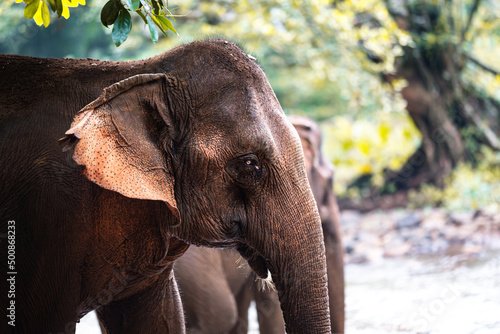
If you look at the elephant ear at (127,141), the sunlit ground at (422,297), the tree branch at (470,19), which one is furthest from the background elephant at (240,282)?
the tree branch at (470,19)

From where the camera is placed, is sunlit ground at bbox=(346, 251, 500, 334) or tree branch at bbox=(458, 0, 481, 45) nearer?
sunlit ground at bbox=(346, 251, 500, 334)

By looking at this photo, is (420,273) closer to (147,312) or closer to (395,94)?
(395,94)

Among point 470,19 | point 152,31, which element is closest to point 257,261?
point 152,31

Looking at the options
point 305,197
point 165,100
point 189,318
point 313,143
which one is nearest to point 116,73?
point 165,100

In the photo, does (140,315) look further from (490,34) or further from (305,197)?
(490,34)

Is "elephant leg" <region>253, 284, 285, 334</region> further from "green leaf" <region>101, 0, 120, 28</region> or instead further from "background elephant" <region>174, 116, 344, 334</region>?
"green leaf" <region>101, 0, 120, 28</region>

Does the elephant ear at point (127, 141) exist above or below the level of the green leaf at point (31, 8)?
below

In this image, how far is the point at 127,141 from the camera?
2.60 metres

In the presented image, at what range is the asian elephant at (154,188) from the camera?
2.63 metres

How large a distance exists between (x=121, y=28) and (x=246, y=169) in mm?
799

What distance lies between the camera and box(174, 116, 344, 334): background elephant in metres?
4.42

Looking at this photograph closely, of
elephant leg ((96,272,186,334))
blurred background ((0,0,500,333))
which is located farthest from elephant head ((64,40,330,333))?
blurred background ((0,0,500,333))

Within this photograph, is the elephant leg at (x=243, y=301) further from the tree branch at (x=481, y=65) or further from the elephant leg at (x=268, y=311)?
the tree branch at (x=481, y=65)

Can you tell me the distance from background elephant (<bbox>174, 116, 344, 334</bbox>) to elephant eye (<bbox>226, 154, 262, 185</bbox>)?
4.30 feet
